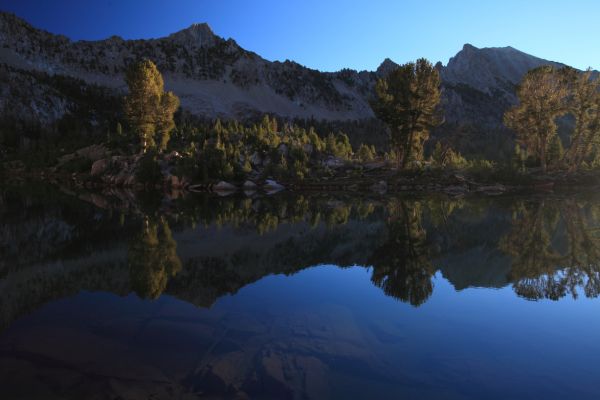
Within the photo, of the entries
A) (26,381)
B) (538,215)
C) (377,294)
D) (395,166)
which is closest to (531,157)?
(395,166)

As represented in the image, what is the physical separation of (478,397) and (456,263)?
879cm

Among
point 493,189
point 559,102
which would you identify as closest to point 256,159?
point 493,189

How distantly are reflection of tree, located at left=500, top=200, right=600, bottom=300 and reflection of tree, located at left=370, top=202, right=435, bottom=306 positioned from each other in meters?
2.51

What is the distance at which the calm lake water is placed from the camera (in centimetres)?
568

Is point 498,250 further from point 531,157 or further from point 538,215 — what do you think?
point 531,157

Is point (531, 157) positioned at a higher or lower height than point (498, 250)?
higher

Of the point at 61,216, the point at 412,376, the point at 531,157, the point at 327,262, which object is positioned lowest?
the point at 61,216

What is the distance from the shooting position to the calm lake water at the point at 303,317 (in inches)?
223

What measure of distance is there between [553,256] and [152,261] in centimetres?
1431

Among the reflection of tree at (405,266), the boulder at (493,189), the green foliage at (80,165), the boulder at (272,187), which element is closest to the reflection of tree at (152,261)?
the reflection of tree at (405,266)

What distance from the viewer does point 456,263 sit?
44.2 feet

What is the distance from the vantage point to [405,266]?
493 inches

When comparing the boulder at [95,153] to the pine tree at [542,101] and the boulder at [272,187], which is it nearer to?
the boulder at [272,187]

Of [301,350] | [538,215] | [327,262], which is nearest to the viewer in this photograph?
[301,350]
